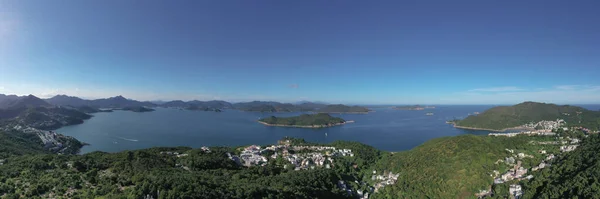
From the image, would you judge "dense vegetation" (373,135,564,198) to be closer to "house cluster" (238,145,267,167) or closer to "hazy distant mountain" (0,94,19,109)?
"house cluster" (238,145,267,167)

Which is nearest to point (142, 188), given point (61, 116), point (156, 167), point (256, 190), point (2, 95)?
point (256, 190)

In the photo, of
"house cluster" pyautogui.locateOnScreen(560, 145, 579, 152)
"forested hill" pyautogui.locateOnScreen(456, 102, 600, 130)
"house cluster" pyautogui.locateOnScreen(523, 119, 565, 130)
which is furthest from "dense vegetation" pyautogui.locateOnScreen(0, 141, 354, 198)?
"forested hill" pyautogui.locateOnScreen(456, 102, 600, 130)

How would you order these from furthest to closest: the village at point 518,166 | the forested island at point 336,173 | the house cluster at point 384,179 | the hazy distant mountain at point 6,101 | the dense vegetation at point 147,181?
the hazy distant mountain at point 6,101
the house cluster at point 384,179
the village at point 518,166
the forested island at point 336,173
the dense vegetation at point 147,181

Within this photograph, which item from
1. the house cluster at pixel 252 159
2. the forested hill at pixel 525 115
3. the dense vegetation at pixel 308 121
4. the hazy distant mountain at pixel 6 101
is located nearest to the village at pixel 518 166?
the house cluster at pixel 252 159

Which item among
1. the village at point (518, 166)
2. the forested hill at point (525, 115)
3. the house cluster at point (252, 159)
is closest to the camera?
the village at point (518, 166)

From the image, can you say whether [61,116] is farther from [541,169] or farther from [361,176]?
[541,169]

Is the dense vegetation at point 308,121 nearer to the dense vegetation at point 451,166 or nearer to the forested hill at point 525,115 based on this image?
the forested hill at point 525,115

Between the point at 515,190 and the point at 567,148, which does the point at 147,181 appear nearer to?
the point at 515,190
